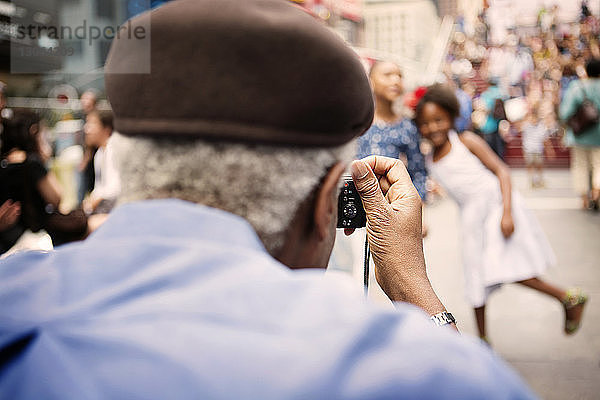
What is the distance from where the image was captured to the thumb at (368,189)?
1.30 meters

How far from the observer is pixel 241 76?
79cm

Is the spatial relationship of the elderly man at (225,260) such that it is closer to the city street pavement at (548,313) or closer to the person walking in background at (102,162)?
the city street pavement at (548,313)

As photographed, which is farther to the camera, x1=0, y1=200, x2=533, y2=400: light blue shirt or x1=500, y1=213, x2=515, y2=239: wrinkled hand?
x1=500, y1=213, x2=515, y2=239: wrinkled hand

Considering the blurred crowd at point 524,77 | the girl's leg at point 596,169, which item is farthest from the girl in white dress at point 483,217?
the girl's leg at point 596,169

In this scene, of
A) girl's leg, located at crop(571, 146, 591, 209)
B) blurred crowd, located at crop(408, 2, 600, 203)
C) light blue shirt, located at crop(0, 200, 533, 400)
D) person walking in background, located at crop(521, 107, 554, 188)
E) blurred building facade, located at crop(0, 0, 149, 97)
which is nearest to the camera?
light blue shirt, located at crop(0, 200, 533, 400)

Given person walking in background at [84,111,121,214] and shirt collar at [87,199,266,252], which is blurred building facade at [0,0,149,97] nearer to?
person walking in background at [84,111,121,214]

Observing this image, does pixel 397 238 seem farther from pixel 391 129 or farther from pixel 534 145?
pixel 534 145

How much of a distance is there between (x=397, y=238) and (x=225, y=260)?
628 millimetres

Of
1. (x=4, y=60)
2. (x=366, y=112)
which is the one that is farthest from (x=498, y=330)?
(x=4, y=60)

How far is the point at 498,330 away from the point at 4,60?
10165 mm

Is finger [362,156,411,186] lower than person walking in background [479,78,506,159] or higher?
higher

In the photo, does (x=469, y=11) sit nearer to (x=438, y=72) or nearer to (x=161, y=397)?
(x=438, y=72)

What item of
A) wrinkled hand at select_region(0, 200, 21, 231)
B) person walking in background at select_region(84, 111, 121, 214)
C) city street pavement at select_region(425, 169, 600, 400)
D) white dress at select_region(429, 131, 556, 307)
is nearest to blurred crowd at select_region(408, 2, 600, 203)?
white dress at select_region(429, 131, 556, 307)

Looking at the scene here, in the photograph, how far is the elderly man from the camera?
0.65 metres
